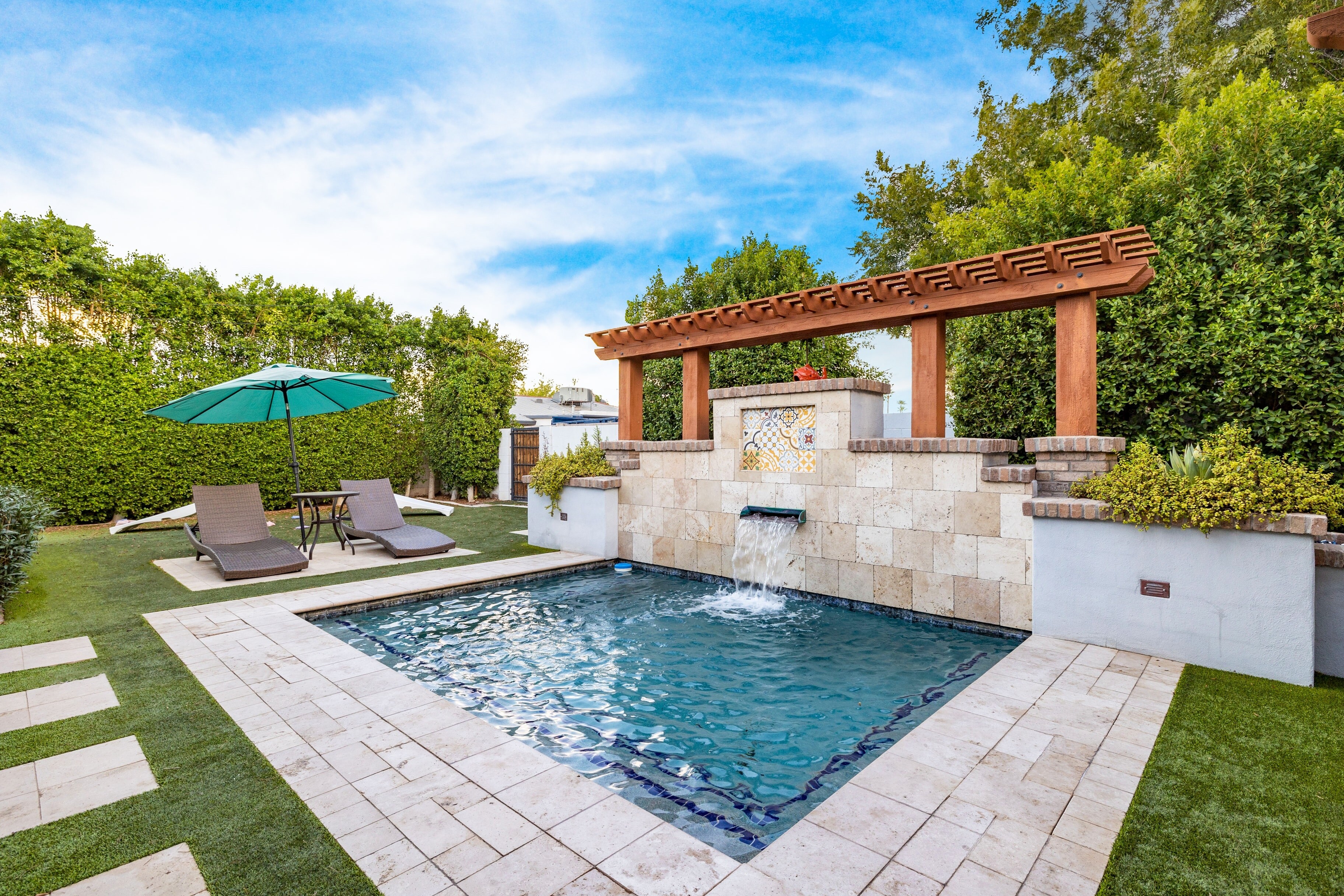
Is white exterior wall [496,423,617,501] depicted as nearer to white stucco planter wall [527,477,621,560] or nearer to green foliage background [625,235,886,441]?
green foliage background [625,235,886,441]

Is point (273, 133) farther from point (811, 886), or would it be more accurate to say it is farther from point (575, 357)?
point (575, 357)

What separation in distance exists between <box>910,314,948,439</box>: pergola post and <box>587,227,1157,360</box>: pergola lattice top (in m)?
0.15

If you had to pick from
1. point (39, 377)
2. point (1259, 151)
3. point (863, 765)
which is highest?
point (1259, 151)

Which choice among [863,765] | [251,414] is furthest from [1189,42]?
[251,414]

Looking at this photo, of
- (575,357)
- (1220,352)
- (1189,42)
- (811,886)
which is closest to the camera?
(811,886)

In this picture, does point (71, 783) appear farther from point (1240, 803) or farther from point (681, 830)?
point (1240, 803)

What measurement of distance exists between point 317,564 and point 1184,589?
9068 millimetres

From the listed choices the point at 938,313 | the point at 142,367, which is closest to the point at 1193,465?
the point at 938,313

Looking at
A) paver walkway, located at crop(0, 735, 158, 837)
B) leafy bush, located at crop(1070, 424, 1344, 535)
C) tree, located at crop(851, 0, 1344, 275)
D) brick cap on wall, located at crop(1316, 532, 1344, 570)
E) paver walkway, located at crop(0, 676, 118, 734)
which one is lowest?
paver walkway, located at crop(0, 676, 118, 734)

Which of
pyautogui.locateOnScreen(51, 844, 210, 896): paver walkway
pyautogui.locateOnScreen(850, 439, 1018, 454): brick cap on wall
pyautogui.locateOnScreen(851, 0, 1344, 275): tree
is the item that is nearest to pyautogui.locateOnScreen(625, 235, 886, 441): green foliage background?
pyautogui.locateOnScreen(851, 0, 1344, 275): tree

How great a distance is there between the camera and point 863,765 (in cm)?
304

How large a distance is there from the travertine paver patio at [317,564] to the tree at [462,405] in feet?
21.2

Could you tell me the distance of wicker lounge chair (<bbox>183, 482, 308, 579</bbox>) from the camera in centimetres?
696

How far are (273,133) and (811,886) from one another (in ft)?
45.7
